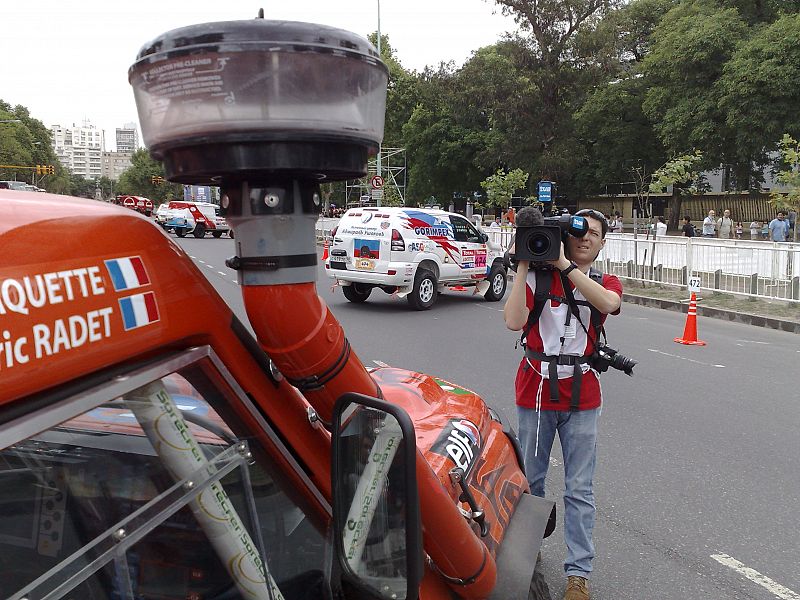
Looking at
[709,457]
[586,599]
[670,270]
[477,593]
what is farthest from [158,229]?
[670,270]

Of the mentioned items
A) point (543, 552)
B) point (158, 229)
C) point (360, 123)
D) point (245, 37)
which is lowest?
point (543, 552)

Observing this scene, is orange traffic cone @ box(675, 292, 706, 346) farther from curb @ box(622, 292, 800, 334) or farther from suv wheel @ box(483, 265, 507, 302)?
suv wheel @ box(483, 265, 507, 302)

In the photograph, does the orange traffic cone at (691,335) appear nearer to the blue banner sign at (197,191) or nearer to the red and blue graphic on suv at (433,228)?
the red and blue graphic on suv at (433,228)

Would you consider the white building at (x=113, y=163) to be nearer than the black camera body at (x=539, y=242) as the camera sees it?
No

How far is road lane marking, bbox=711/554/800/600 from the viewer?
11.0ft

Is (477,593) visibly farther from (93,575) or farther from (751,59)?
(751,59)

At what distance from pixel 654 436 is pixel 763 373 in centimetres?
306

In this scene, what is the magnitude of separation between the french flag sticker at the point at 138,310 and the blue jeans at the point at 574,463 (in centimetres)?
243

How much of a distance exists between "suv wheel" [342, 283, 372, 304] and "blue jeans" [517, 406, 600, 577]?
10077mm

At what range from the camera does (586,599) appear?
318 centimetres

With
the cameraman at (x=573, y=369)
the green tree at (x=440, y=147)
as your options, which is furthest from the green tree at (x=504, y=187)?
the cameraman at (x=573, y=369)

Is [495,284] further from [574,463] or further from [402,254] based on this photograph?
[574,463]

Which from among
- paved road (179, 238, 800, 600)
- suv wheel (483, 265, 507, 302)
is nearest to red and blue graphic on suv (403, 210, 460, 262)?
suv wheel (483, 265, 507, 302)

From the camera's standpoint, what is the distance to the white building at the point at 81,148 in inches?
6905
